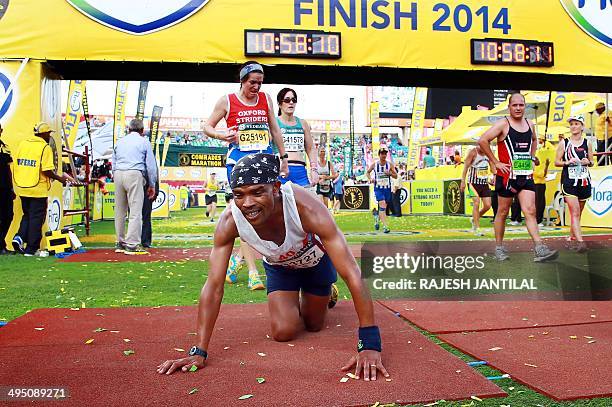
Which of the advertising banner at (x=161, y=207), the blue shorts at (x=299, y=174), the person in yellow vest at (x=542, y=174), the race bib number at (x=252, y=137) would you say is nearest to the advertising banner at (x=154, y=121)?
the advertising banner at (x=161, y=207)

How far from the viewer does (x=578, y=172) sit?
8.10 metres

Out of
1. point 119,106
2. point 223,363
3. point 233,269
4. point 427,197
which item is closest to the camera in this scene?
point 223,363

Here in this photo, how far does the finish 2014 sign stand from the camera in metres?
9.00

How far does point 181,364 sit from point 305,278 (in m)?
1.08

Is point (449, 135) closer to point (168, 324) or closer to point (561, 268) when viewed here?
point (561, 268)

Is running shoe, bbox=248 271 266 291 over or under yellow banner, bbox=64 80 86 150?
under

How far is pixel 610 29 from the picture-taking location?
10.2 m

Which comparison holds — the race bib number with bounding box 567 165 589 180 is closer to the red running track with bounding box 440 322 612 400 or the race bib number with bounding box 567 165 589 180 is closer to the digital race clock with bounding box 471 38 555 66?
the digital race clock with bounding box 471 38 555 66

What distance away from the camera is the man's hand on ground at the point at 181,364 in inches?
106

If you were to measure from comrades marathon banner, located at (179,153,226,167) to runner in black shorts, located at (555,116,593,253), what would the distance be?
40.6m

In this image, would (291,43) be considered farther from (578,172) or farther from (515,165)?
(578,172)

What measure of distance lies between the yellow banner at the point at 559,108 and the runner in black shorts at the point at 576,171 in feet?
37.0

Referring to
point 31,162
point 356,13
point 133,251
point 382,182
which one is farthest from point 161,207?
point 356,13

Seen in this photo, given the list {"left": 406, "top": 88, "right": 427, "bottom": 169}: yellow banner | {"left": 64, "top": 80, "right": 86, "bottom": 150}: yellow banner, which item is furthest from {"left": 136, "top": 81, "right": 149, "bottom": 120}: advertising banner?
{"left": 406, "top": 88, "right": 427, "bottom": 169}: yellow banner
